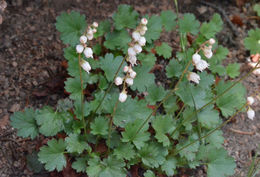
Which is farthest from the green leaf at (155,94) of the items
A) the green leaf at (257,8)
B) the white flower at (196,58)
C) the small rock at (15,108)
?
the green leaf at (257,8)

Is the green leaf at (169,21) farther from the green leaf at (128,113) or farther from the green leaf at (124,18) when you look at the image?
the green leaf at (128,113)

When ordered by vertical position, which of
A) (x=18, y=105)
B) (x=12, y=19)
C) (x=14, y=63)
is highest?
(x=12, y=19)

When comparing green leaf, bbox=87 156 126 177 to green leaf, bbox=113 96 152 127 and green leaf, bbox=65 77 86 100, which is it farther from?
green leaf, bbox=65 77 86 100

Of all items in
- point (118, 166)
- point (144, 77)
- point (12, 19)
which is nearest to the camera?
point (118, 166)

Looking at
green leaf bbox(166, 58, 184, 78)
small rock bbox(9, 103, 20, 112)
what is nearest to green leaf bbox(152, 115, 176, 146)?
green leaf bbox(166, 58, 184, 78)

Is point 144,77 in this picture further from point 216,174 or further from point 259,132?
point 259,132

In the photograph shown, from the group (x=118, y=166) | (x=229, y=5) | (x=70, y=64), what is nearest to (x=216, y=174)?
(x=118, y=166)

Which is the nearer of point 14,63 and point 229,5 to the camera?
point 14,63
